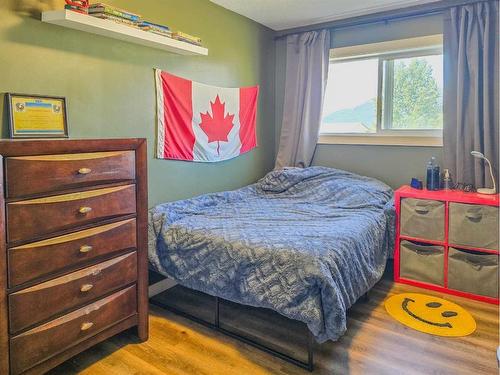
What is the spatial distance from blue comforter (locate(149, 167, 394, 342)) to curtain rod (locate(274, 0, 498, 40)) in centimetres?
141

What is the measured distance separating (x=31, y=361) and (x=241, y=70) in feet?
9.16

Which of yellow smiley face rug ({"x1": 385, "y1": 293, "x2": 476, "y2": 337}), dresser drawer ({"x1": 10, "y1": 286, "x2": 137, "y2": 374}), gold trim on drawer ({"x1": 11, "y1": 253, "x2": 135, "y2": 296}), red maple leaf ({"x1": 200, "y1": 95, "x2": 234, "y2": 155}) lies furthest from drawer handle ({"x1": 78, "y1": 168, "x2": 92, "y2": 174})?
yellow smiley face rug ({"x1": 385, "y1": 293, "x2": 476, "y2": 337})

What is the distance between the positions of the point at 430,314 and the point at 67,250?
214 cm

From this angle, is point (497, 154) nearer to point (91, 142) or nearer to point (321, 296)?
point (321, 296)

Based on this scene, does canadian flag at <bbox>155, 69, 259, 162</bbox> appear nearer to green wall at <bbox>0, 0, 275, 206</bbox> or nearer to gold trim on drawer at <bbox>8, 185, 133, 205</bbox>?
green wall at <bbox>0, 0, 275, 206</bbox>

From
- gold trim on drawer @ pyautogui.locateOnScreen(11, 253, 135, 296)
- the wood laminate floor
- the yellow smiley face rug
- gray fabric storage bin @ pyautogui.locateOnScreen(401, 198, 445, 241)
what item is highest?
gray fabric storage bin @ pyautogui.locateOnScreen(401, 198, 445, 241)

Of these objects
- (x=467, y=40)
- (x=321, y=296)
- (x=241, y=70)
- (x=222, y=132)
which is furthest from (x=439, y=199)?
(x=241, y=70)

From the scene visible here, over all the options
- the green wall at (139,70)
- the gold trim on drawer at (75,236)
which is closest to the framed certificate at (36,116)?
the green wall at (139,70)

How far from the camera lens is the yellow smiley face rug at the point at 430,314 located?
226 centimetres

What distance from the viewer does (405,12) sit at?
10.5 feet

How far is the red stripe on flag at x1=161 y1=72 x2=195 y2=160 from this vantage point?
281 cm

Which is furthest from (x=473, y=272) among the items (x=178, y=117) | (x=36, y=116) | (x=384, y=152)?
(x=36, y=116)

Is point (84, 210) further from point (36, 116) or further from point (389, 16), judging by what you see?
point (389, 16)

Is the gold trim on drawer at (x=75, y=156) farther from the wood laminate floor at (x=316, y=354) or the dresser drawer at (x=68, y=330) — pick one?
the wood laminate floor at (x=316, y=354)
